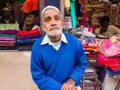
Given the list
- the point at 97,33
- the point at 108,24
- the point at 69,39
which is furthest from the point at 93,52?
the point at 69,39

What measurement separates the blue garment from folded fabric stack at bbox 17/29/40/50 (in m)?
1.09

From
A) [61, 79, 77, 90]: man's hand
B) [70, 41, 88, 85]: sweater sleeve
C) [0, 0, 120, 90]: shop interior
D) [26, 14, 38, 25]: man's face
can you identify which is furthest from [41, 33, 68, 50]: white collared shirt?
[26, 14, 38, 25]: man's face

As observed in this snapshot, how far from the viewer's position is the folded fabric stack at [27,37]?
3172 mm

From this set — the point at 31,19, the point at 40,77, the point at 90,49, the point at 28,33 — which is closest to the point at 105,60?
the point at 90,49

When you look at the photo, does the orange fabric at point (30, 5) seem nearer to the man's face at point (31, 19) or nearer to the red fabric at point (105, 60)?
the man's face at point (31, 19)

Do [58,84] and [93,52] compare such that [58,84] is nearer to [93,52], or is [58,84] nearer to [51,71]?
[51,71]

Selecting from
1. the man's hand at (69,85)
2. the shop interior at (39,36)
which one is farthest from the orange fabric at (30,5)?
the man's hand at (69,85)

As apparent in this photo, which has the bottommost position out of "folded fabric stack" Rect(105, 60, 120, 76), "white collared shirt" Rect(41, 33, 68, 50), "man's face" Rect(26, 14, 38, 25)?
"folded fabric stack" Rect(105, 60, 120, 76)

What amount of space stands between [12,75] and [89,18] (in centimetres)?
151

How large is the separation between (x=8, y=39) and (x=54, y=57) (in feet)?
4.28

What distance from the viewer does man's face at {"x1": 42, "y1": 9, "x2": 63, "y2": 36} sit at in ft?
6.58

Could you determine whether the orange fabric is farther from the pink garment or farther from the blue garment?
the blue garment

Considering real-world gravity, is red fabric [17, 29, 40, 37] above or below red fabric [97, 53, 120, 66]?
above

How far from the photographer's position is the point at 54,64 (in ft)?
6.73
